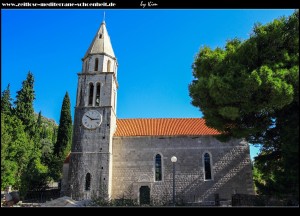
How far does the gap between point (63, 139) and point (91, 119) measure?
10835 millimetres

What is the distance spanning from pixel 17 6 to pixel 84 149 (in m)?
15.9

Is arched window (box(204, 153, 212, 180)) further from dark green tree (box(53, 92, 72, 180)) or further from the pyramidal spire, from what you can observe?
dark green tree (box(53, 92, 72, 180))

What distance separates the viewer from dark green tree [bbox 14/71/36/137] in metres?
29.7

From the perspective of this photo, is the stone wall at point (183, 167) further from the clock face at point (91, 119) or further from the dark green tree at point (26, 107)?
the dark green tree at point (26, 107)

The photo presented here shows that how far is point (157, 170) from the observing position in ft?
78.0

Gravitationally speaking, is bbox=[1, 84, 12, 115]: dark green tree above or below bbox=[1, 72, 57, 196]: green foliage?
above

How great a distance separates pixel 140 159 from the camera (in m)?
24.0

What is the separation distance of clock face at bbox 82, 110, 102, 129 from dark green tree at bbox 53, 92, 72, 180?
9.93 metres

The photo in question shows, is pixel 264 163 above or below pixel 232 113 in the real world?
below

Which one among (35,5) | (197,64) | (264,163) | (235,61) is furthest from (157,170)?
(35,5)

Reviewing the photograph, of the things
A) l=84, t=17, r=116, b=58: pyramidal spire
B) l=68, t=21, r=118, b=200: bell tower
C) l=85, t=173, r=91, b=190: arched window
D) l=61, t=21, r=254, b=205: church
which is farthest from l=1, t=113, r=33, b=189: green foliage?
l=84, t=17, r=116, b=58: pyramidal spire

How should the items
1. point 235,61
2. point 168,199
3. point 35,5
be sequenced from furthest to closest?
point 168,199 < point 235,61 < point 35,5

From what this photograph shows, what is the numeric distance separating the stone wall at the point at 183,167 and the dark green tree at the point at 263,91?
6.39 m
